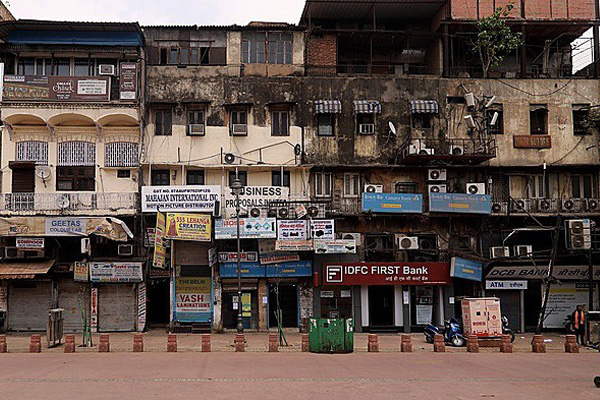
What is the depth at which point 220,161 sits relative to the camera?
31594mm

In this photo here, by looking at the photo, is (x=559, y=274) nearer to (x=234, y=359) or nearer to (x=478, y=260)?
(x=478, y=260)

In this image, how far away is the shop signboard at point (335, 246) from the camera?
29984mm

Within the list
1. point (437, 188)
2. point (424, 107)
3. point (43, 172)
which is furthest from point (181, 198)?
point (424, 107)

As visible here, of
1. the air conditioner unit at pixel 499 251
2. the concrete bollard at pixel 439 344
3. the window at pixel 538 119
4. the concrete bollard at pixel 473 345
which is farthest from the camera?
the window at pixel 538 119

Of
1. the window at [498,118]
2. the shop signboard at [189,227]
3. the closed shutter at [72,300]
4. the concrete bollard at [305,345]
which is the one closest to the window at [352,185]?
the shop signboard at [189,227]

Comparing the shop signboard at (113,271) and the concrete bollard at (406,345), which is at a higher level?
the shop signboard at (113,271)

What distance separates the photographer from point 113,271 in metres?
30.7

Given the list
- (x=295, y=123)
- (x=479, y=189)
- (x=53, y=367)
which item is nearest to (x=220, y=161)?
(x=295, y=123)

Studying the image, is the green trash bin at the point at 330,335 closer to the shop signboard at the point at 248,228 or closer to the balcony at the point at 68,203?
the shop signboard at the point at 248,228

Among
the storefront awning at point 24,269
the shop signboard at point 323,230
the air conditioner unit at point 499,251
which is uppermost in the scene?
the shop signboard at point 323,230

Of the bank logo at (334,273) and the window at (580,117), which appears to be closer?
the bank logo at (334,273)

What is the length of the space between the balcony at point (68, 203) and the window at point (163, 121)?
340cm

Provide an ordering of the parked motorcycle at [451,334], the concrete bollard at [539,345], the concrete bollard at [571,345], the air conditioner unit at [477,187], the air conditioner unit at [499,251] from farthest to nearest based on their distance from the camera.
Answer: the air conditioner unit at [477,187], the air conditioner unit at [499,251], the parked motorcycle at [451,334], the concrete bollard at [571,345], the concrete bollard at [539,345]

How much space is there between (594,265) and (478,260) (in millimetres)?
5554
